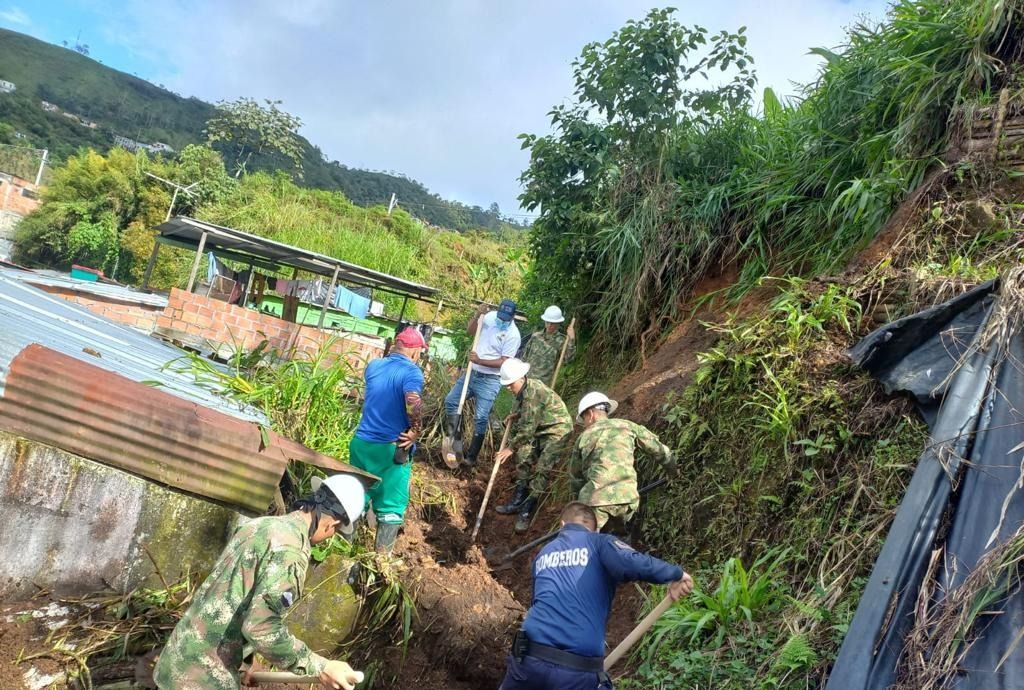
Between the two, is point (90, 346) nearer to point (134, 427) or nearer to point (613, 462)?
point (134, 427)

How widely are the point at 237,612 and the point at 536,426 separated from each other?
12.0 ft

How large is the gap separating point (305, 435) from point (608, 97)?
5330 millimetres

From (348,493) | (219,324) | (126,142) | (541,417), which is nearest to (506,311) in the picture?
(541,417)

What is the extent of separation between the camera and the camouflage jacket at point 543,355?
832 centimetres

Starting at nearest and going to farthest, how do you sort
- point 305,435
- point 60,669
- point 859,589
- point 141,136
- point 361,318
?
point 859,589 → point 60,669 → point 305,435 → point 361,318 → point 141,136

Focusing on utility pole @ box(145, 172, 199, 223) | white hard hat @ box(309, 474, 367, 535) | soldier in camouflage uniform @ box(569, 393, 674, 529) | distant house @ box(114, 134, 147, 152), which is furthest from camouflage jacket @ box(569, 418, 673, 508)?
distant house @ box(114, 134, 147, 152)

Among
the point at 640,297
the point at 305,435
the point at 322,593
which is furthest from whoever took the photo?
the point at 640,297

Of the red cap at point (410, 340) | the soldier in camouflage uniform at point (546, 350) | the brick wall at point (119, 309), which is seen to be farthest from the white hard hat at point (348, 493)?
the brick wall at point (119, 309)

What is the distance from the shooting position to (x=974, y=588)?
9.91ft

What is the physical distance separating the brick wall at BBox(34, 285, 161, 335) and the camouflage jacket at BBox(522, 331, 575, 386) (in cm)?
635

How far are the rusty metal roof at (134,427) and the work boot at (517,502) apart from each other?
2.33m

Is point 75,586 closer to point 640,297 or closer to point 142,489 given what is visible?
point 142,489

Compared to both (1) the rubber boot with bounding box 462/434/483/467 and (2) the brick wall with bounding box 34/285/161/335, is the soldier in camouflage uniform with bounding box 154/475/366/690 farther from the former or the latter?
(2) the brick wall with bounding box 34/285/161/335

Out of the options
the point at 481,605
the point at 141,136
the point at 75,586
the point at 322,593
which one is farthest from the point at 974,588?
the point at 141,136
